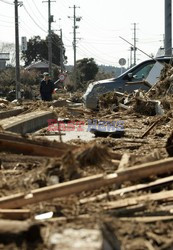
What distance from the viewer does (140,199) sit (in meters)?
5.22

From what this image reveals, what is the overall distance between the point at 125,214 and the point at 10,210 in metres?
0.91

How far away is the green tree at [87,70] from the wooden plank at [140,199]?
280ft

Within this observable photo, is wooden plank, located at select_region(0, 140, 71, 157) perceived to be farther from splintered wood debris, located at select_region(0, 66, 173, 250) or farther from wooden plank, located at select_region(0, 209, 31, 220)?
wooden plank, located at select_region(0, 209, 31, 220)

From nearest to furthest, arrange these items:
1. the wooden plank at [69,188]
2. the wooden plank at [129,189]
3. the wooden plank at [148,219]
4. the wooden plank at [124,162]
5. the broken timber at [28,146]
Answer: the wooden plank at [148,219] < the wooden plank at [69,188] < the wooden plank at [129,189] < the wooden plank at [124,162] < the broken timber at [28,146]

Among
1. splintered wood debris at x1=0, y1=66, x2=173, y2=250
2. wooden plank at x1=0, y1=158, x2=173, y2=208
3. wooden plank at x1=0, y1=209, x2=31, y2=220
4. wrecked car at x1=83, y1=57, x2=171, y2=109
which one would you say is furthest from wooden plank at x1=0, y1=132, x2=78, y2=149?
wrecked car at x1=83, y1=57, x2=171, y2=109

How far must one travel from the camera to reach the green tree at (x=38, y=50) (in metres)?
106

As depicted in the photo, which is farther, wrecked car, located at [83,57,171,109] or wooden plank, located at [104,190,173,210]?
wrecked car, located at [83,57,171,109]

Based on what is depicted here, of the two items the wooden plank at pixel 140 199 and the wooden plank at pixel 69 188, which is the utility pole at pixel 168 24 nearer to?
the wooden plank at pixel 140 199

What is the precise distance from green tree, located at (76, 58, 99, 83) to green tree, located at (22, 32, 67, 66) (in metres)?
11.4

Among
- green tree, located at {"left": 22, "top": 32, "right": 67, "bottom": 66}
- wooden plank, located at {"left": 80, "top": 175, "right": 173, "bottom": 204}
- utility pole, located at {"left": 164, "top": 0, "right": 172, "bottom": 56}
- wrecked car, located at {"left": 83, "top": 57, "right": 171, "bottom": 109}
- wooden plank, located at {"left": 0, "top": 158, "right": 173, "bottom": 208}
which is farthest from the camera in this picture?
green tree, located at {"left": 22, "top": 32, "right": 67, "bottom": 66}

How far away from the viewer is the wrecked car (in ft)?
71.0

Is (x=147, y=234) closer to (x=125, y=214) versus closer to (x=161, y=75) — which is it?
(x=125, y=214)

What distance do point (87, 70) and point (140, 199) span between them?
8728cm

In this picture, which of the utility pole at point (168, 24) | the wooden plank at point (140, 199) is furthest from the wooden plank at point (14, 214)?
the utility pole at point (168, 24)
